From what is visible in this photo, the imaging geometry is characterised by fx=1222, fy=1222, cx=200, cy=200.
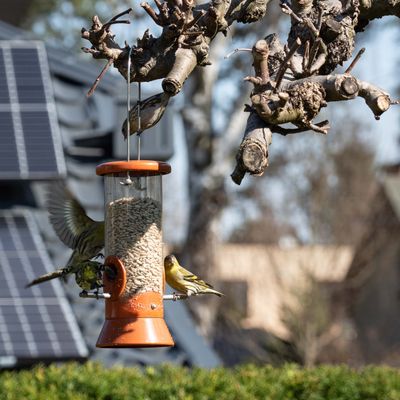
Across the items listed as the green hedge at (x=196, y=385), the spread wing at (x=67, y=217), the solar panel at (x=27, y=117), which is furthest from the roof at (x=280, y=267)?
the spread wing at (x=67, y=217)

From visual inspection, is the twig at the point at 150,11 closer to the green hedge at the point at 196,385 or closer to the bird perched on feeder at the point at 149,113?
the bird perched on feeder at the point at 149,113

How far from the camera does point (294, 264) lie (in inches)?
795

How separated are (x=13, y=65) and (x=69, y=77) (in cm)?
58

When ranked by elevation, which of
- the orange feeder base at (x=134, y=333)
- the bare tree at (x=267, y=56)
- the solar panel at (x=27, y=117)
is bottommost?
the solar panel at (x=27, y=117)

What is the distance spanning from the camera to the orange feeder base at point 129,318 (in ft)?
16.6

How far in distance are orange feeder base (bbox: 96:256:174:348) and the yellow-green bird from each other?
223 millimetres

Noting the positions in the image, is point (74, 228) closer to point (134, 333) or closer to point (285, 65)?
point (134, 333)

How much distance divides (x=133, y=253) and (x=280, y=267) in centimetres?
1505

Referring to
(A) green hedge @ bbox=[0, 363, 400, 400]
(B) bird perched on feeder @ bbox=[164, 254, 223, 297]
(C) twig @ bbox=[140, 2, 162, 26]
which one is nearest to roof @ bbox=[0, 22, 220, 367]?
(A) green hedge @ bbox=[0, 363, 400, 400]

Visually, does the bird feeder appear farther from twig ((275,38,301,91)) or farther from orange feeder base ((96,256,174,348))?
twig ((275,38,301,91))

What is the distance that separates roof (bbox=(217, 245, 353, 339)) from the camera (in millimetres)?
19677

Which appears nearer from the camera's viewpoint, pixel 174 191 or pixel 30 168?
pixel 30 168

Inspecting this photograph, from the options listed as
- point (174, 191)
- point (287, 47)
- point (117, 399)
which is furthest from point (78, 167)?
point (174, 191)

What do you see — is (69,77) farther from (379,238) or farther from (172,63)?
(379,238)
